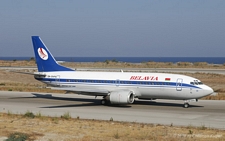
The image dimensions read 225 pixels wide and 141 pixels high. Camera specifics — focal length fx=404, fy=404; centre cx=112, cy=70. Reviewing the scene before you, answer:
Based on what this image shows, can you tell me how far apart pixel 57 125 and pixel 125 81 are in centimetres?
1288

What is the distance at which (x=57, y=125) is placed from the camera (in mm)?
24000

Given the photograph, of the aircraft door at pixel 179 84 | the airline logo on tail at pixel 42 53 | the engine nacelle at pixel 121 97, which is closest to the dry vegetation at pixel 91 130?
the engine nacelle at pixel 121 97

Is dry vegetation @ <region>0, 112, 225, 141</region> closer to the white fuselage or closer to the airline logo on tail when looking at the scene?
the white fuselage

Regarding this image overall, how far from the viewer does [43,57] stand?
4047 cm

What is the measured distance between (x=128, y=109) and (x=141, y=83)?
313 centimetres

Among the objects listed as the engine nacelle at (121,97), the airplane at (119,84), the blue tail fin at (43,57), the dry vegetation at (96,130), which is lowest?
the dry vegetation at (96,130)

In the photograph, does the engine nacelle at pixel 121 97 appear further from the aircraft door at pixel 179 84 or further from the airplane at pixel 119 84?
the aircraft door at pixel 179 84

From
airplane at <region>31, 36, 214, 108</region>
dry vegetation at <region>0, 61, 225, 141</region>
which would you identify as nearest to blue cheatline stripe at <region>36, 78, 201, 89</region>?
airplane at <region>31, 36, 214, 108</region>

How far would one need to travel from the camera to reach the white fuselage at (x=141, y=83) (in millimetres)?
Answer: 33438

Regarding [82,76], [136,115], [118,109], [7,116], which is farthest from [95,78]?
[7,116]

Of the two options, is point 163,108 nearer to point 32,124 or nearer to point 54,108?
point 54,108

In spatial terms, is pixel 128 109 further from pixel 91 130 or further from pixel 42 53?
pixel 42 53

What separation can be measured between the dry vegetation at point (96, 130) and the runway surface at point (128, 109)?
2.35 m

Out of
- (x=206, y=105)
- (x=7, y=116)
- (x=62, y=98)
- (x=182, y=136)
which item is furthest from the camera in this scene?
(x=62, y=98)
